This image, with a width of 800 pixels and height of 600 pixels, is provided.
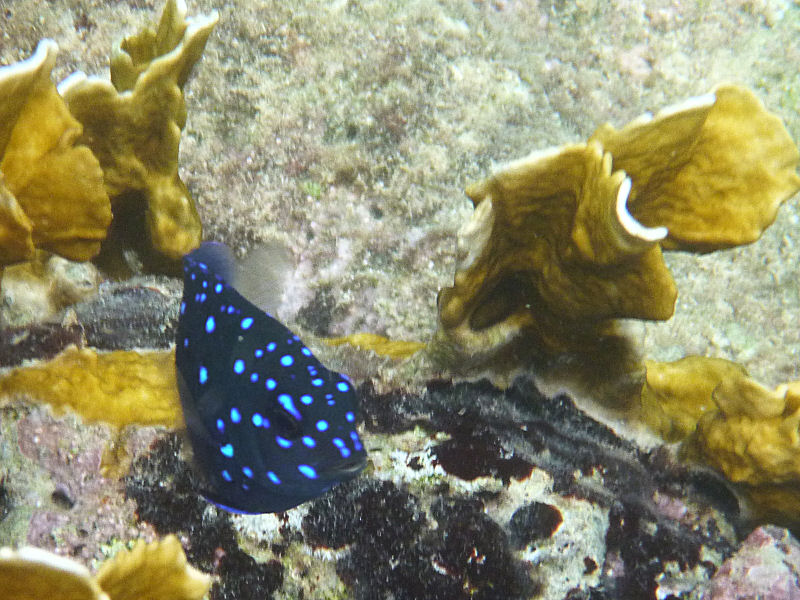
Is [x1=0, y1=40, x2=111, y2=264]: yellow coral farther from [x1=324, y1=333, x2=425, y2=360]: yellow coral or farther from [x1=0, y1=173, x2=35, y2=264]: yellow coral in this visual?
[x1=324, y1=333, x2=425, y2=360]: yellow coral

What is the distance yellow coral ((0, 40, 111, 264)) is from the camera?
196cm

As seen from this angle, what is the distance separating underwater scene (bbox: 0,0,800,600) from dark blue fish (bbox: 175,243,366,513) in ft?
0.03

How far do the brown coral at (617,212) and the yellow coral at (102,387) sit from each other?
3.95ft

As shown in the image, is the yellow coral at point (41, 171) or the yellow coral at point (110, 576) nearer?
the yellow coral at point (110, 576)

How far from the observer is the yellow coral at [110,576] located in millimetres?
1309

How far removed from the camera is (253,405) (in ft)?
5.74

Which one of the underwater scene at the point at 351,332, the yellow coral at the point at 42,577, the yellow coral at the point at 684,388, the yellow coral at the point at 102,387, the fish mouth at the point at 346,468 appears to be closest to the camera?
the yellow coral at the point at 42,577

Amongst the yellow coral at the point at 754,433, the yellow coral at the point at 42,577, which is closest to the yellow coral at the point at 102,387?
the yellow coral at the point at 42,577

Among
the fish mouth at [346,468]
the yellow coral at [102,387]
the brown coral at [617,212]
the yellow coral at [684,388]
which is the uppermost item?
the brown coral at [617,212]

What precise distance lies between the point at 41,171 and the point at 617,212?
2.10 meters

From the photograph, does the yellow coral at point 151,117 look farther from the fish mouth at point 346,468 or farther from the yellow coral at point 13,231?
the fish mouth at point 346,468

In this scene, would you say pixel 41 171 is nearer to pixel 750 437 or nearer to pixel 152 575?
pixel 152 575

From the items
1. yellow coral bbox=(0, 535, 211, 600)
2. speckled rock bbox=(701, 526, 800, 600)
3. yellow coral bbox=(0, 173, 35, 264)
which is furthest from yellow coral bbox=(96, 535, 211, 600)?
speckled rock bbox=(701, 526, 800, 600)

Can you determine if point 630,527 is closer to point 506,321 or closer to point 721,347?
point 506,321
